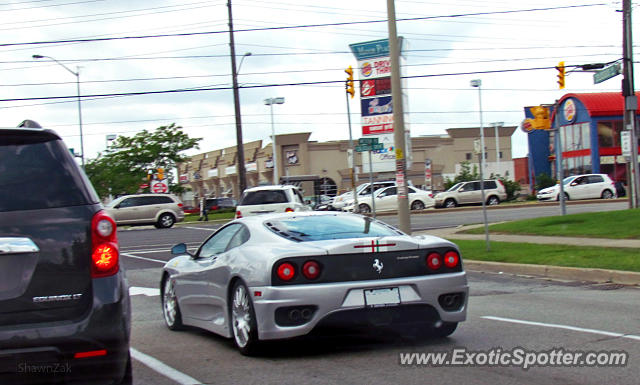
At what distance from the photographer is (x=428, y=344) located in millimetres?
7176

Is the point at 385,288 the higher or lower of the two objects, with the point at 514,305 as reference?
higher

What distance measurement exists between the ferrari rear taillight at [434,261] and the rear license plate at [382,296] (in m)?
0.46

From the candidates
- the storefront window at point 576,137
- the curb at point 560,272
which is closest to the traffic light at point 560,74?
the curb at point 560,272

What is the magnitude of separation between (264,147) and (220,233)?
243 ft

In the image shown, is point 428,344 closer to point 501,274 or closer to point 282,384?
point 282,384

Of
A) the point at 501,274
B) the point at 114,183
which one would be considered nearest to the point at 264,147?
the point at 114,183

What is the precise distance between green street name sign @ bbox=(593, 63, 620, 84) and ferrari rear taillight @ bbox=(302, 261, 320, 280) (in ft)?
59.4

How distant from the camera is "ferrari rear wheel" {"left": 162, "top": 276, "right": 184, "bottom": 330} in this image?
8.53 meters

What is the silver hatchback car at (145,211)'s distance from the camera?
120ft

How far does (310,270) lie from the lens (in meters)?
6.54

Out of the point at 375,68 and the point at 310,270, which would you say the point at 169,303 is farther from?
the point at 375,68

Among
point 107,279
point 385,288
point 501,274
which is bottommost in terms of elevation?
point 501,274

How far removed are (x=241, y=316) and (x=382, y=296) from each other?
129 centimetres

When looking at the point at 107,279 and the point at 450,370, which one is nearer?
the point at 107,279
